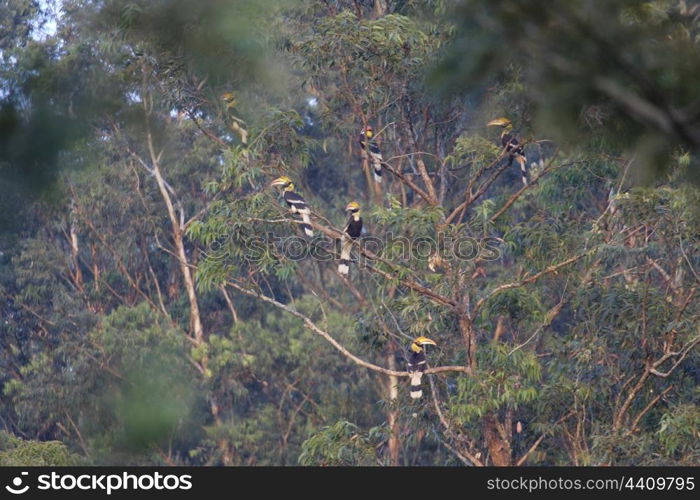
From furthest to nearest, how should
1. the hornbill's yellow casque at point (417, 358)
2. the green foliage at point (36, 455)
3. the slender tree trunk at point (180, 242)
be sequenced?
the slender tree trunk at point (180, 242) < the green foliage at point (36, 455) < the hornbill's yellow casque at point (417, 358)

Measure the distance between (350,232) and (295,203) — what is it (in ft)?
2.19

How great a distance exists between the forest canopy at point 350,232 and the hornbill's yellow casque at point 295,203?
0.02 meters

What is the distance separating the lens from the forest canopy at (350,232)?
352cm

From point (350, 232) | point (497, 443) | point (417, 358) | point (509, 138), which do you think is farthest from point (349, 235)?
point (497, 443)

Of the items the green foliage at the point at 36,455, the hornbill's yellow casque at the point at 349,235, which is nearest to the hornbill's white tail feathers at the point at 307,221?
the hornbill's yellow casque at the point at 349,235

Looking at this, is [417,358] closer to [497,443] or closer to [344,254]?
[344,254]

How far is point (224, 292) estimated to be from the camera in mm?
11836

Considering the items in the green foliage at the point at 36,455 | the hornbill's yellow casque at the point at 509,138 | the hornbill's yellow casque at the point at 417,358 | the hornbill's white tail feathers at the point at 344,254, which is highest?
the hornbill's yellow casque at the point at 509,138

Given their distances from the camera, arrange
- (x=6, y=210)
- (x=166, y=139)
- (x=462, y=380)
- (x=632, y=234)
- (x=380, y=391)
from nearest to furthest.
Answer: (x=462, y=380) < (x=632, y=234) < (x=6, y=210) < (x=166, y=139) < (x=380, y=391)

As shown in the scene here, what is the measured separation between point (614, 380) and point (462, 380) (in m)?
0.96

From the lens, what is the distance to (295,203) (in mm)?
6898

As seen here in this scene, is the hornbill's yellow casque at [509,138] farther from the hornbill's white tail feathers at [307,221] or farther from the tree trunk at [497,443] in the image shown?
the tree trunk at [497,443]

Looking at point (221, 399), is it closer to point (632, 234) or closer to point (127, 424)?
point (127, 424)
